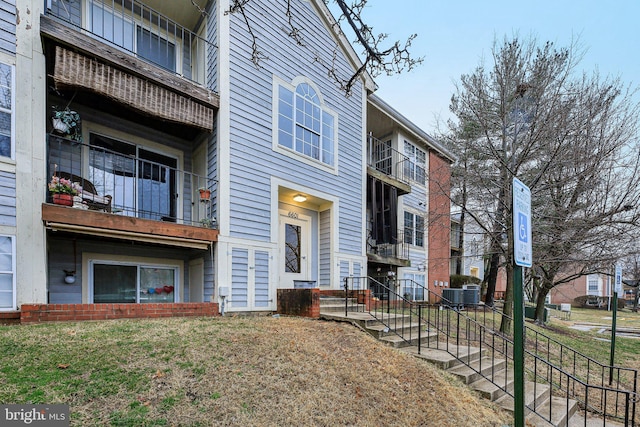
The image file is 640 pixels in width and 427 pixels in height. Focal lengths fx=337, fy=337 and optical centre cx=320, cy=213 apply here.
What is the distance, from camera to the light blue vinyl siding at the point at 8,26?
5.53 meters

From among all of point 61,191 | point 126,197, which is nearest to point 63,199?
point 61,191

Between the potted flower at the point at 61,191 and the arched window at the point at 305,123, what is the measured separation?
462 centimetres

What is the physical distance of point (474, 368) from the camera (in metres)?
5.94

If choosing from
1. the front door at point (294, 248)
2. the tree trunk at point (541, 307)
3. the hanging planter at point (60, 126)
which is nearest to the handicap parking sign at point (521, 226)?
the front door at point (294, 248)

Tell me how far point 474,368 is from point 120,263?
24.2 ft

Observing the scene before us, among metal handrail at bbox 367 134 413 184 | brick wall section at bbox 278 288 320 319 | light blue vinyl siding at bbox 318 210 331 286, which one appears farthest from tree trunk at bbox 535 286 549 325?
brick wall section at bbox 278 288 320 319

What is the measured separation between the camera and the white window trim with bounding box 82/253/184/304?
6.84 metres

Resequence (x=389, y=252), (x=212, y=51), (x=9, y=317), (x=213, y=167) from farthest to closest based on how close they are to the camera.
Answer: (x=389, y=252), (x=212, y=51), (x=213, y=167), (x=9, y=317)

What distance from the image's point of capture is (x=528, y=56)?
8320mm

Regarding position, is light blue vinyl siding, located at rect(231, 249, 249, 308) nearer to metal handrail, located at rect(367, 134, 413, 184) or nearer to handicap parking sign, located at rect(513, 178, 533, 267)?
handicap parking sign, located at rect(513, 178, 533, 267)

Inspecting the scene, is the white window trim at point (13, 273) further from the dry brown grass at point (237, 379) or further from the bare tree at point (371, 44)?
the bare tree at point (371, 44)

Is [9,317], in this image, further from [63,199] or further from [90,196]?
[90,196]

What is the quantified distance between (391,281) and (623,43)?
10929mm

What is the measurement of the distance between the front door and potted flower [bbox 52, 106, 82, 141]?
4957mm
